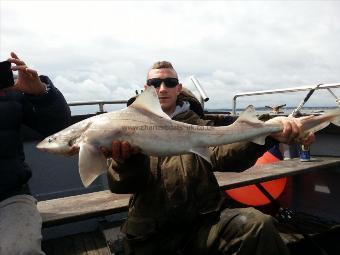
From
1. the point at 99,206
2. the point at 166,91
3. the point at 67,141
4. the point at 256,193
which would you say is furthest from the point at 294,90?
the point at 67,141

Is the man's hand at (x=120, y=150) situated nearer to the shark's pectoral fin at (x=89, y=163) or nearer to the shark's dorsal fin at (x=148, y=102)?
the shark's pectoral fin at (x=89, y=163)

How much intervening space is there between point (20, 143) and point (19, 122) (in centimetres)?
25

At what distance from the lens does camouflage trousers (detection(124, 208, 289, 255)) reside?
A: 358 cm

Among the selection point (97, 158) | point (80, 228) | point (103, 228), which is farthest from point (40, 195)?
point (97, 158)

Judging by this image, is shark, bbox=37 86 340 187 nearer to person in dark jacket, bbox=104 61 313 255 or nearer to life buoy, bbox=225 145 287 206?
person in dark jacket, bbox=104 61 313 255

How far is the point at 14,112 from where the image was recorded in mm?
4164

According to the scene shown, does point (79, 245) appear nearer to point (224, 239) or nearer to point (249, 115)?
point (224, 239)

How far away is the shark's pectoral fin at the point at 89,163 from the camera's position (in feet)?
9.71

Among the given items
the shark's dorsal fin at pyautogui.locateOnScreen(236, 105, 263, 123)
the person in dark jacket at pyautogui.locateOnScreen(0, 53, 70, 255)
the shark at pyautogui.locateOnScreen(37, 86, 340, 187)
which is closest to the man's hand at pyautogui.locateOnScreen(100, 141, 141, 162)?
the shark at pyautogui.locateOnScreen(37, 86, 340, 187)

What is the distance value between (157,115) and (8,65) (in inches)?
69.2

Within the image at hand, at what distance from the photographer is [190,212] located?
3754mm

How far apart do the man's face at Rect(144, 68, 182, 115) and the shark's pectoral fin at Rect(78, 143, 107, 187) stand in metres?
1.54

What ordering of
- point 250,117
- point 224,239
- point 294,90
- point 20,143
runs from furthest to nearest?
point 294,90 → point 20,143 → point 224,239 → point 250,117

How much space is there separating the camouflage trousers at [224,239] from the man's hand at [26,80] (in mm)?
1957
